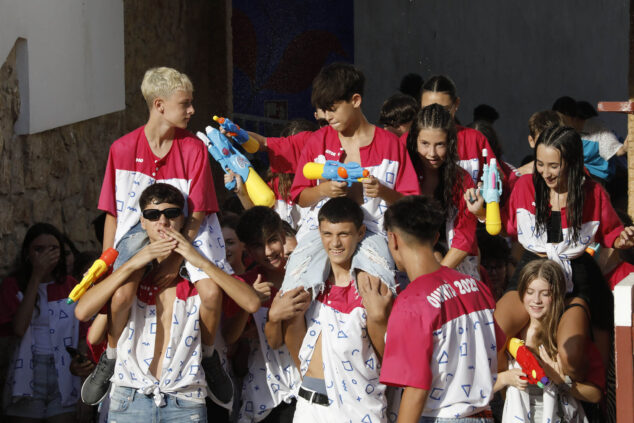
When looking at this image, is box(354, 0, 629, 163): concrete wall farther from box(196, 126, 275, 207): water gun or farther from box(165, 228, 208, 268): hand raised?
box(165, 228, 208, 268): hand raised

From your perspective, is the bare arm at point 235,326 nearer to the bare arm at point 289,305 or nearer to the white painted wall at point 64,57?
the bare arm at point 289,305

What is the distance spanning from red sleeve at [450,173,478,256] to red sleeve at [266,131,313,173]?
915mm

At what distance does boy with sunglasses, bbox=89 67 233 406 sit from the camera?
4902 mm

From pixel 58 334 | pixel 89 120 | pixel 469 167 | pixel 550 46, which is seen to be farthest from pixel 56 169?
pixel 550 46

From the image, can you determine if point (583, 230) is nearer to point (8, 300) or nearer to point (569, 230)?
point (569, 230)

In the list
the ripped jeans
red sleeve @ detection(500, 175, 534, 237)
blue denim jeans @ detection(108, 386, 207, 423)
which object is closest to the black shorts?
red sleeve @ detection(500, 175, 534, 237)

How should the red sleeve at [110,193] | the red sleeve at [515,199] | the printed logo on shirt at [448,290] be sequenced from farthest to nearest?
1. the red sleeve at [515,199]
2. the red sleeve at [110,193]
3. the printed logo on shirt at [448,290]

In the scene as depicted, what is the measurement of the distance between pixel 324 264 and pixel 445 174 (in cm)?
100

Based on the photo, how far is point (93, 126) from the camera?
726cm

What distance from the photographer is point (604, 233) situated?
17.7 ft

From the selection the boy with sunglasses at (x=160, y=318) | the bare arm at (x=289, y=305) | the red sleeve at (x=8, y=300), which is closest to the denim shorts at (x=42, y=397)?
the red sleeve at (x=8, y=300)

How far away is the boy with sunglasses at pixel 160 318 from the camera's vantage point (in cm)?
475

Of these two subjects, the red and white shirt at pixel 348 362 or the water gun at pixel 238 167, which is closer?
the red and white shirt at pixel 348 362

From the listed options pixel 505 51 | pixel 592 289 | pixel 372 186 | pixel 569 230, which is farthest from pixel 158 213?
pixel 505 51
